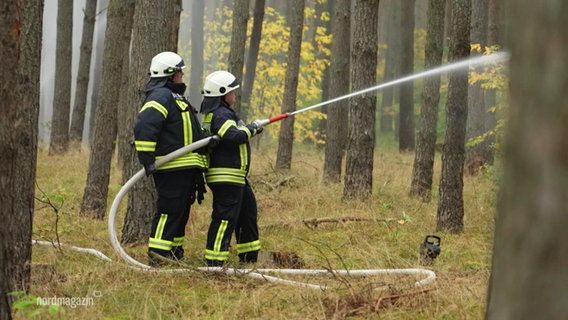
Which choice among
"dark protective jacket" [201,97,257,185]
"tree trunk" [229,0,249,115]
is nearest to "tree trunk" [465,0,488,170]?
"tree trunk" [229,0,249,115]

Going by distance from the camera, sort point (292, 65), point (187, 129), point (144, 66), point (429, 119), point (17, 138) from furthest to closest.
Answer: point (292, 65) → point (429, 119) → point (144, 66) → point (187, 129) → point (17, 138)

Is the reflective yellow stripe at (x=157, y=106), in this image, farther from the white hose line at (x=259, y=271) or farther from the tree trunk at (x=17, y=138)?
the tree trunk at (x=17, y=138)

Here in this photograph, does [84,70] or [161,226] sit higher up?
[84,70]

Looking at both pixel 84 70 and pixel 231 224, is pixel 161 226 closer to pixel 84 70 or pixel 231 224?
pixel 231 224

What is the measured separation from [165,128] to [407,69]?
51.8ft

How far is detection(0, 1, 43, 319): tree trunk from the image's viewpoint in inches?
175

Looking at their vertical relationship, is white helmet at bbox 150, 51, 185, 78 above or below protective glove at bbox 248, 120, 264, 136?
above

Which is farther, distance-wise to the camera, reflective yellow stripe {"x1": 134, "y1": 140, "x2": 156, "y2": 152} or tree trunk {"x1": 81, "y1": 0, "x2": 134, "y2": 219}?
tree trunk {"x1": 81, "y1": 0, "x2": 134, "y2": 219}

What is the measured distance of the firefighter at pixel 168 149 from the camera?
280 inches

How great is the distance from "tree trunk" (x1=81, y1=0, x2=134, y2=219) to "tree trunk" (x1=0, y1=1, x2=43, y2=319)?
4.47m

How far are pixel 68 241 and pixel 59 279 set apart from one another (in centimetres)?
224

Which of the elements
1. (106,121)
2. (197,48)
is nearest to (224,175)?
(106,121)

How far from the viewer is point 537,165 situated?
75.3 inches

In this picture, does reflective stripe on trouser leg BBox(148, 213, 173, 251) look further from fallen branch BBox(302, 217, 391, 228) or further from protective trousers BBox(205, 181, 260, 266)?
fallen branch BBox(302, 217, 391, 228)
